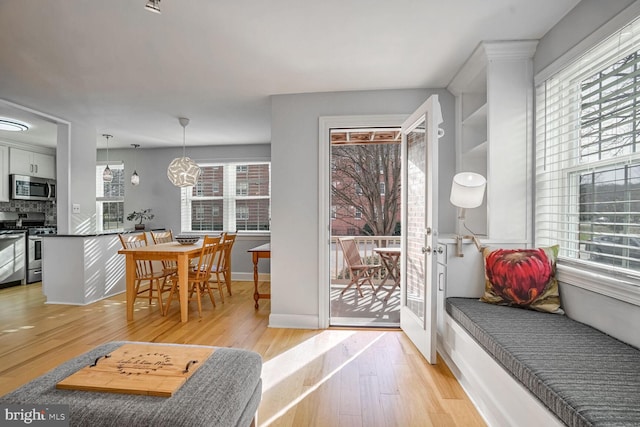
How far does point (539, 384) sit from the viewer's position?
4.09ft

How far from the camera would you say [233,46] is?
236cm

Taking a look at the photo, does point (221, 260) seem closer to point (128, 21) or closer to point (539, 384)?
point (128, 21)

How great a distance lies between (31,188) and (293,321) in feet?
18.6

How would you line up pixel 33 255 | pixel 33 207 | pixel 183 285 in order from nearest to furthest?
pixel 183 285 → pixel 33 255 → pixel 33 207

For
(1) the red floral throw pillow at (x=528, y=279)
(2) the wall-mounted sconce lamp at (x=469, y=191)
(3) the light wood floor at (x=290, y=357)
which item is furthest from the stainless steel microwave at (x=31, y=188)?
(1) the red floral throw pillow at (x=528, y=279)

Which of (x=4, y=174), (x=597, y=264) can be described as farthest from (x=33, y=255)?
(x=597, y=264)

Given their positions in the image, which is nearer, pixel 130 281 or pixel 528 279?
pixel 528 279

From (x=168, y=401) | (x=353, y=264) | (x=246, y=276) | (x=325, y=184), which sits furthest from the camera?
(x=246, y=276)

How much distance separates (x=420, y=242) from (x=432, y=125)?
966 mm

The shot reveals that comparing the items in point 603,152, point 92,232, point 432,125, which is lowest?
point 92,232

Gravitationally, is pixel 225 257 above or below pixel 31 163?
below

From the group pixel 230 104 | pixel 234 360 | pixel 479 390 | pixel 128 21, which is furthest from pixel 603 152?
pixel 230 104

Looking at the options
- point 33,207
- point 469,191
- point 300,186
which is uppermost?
point 300,186

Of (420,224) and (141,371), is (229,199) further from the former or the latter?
(141,371)
